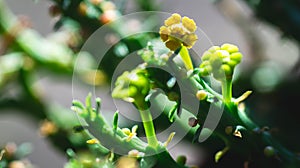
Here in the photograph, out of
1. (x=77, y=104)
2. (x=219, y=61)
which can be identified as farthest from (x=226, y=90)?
(x=77, y=104)

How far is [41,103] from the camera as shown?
1.03 m

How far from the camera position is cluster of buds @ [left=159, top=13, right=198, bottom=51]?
49 cm

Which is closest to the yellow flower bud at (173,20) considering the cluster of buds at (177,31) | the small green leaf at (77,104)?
the cluster of buds at (177,31)

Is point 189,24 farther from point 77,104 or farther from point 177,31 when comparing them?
point 77,104

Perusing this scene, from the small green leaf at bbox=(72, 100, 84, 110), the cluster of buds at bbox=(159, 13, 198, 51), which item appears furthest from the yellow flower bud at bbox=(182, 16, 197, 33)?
the small green leaf at bbox=(72, 100, 84, 110)

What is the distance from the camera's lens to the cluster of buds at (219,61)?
52 cm

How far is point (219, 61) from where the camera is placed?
521 mm

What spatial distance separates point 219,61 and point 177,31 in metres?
0.06

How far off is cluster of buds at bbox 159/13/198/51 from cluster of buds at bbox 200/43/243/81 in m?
0.03

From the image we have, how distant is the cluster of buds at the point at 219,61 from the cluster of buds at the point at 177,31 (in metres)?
0.03

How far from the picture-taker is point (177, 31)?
1.62 feet

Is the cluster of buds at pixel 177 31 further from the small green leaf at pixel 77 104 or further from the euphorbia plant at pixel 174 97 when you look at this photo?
the small green leaf at pixel 77 104

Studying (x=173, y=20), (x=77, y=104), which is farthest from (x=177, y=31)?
(x=77, y=104)

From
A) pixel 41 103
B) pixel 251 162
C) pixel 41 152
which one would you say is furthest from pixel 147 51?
pixel 41 152
